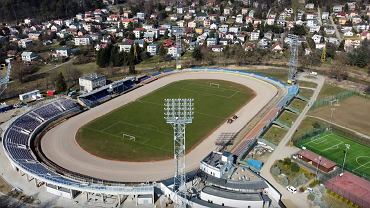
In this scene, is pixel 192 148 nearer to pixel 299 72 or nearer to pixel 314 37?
pixel 299 72

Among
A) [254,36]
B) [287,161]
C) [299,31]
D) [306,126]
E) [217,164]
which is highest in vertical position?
[299,31]

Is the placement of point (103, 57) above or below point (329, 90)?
above

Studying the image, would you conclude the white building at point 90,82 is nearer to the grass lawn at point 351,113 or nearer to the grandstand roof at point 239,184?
the grandstand roof at point 239,184

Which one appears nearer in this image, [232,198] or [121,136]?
[232,198]

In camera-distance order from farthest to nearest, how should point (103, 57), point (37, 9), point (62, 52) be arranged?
point (37, 9)
point (62, 52)
point (103, 57)

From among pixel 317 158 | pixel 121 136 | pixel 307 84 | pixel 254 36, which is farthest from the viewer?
pixel 254 36

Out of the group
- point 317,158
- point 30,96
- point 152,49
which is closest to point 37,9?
point 152,49

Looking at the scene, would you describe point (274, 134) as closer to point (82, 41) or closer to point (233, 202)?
point (233, 202)

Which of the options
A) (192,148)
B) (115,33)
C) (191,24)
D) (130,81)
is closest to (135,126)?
(192,148)
